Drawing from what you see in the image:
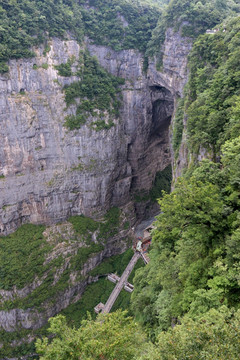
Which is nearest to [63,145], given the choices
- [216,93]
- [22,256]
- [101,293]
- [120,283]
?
[22,256]

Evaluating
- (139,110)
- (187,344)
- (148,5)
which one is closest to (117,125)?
(139,110)

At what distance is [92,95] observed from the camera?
96.2 ft

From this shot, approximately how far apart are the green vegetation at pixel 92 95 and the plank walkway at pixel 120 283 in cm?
1596

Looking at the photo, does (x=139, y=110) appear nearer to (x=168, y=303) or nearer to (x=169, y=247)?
(x=169, y=247)

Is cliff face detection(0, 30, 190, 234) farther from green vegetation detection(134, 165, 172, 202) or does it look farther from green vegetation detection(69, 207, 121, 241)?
green vegetation detection(134, 165, 172, 202)

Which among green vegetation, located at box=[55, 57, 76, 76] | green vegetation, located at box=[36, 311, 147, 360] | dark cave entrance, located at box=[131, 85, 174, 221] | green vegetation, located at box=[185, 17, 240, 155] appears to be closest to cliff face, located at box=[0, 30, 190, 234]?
dark cave entrance, located at box=[131, 85, 174, 221]

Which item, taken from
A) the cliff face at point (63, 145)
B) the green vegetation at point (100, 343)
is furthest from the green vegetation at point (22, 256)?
the green vegetation at point (100, 343)

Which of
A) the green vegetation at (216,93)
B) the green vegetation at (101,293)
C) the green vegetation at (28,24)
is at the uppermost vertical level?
the green vegetation at (28,24)

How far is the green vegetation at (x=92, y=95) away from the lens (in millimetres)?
27737

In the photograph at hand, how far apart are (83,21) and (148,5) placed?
379 inches

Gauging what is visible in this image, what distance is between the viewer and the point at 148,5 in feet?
109

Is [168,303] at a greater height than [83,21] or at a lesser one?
lesser

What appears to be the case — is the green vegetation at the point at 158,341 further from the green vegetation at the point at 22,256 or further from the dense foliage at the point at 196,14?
the dense foliage at the point at 196,14

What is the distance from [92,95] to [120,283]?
21700 mm
